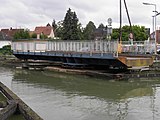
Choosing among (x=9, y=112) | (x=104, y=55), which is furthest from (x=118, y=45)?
(x=9, y=112)

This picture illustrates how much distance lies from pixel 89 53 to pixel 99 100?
12299mm

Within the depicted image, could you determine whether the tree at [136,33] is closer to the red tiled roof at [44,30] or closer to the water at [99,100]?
the red tiled roof at [44,30]

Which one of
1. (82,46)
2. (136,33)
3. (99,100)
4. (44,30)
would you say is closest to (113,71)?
(82,46)

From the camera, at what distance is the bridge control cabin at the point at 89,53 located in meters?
25.7

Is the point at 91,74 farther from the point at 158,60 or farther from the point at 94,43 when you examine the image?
the point at 158,60

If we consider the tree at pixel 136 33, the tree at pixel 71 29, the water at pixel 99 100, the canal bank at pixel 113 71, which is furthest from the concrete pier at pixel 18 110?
the tree at pixel 136 33

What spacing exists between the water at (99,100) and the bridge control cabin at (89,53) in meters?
2.31

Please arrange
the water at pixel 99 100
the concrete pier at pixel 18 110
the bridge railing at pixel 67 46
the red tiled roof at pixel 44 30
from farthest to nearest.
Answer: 1. the red tiled roof at pixel 44 30
2. the bridge railing at pixel 67 46
3. the water at pixel 99 100
4. the concrete pier at pixel 18 110

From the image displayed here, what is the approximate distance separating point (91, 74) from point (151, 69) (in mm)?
5541

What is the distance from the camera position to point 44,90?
66.3 feet

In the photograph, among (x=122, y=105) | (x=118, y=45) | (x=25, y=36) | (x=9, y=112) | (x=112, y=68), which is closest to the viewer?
(x=9, y=112)

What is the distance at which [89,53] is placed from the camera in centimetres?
2848

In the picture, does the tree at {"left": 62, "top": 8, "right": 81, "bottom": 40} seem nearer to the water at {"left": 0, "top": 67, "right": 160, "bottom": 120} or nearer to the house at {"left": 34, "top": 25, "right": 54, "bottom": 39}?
the house at {"left": 34, "top": 25, "right": 54, "bottom": 39}

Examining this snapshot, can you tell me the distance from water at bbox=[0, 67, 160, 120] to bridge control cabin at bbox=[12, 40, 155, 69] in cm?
231
